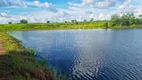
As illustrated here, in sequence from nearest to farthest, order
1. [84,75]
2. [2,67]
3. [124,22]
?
[2,67] → [84,75] → [124,22]

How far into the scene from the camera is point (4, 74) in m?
21.0

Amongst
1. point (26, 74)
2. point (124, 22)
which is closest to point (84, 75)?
point (26, 74)

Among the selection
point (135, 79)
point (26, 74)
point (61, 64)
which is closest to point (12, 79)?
point (26, 74)

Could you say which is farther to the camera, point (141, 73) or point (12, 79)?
point (141, 73)

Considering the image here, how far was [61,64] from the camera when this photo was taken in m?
38.1

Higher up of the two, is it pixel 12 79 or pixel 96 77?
pixel 12 79

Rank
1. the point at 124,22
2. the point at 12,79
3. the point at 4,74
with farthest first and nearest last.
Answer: the point at 124,22
the point at 4,74
the point at 12,79

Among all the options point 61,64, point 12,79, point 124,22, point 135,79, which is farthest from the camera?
point 124,22

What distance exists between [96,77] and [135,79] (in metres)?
5.27

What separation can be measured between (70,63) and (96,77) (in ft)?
34.2

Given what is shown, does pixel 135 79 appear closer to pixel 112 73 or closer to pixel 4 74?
pixel 112 73

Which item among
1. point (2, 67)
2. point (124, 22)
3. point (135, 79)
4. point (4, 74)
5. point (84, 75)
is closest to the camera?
point (4, 74)

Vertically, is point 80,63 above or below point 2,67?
below

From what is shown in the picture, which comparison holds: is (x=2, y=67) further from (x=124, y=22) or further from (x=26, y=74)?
(x=124, y=22)
